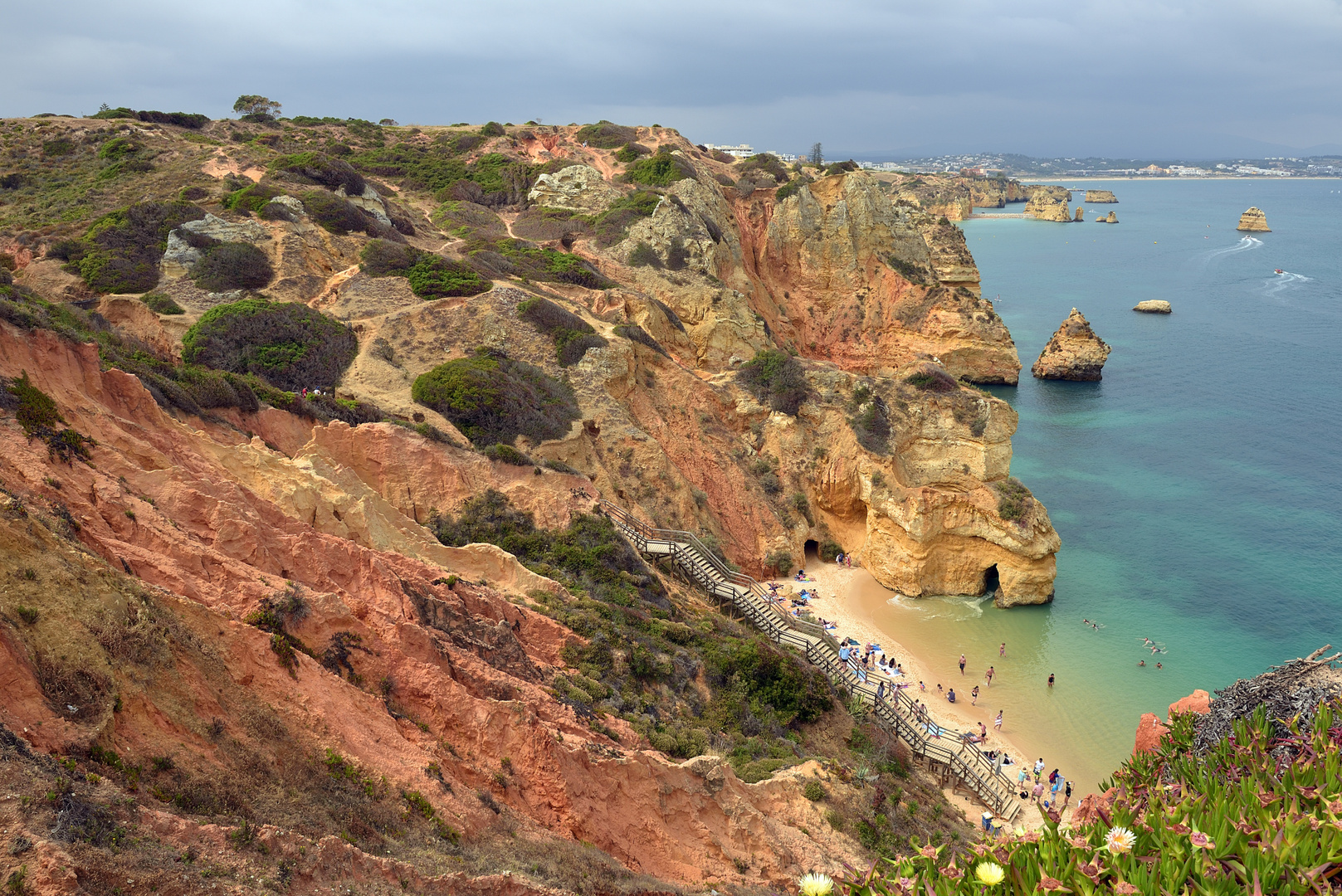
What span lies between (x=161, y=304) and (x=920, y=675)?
3326cm

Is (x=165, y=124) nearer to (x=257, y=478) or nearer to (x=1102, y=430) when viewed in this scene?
(x=257, y=478)

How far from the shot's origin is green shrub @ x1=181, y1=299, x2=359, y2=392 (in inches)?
1212

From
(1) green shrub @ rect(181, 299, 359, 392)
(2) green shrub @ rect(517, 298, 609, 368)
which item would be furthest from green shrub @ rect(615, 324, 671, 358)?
(1) green shrub @ rect(181, 299, 359, 392)

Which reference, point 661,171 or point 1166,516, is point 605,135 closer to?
point 661,171

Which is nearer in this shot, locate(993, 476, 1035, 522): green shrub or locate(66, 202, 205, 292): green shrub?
locate(66, 202, 205, 292): green shrub

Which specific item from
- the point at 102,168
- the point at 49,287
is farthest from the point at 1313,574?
the point at 102,168

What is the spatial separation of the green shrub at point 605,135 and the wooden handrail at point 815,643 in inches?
2048

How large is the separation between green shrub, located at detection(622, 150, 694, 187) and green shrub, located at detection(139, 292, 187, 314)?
3680 centimetres

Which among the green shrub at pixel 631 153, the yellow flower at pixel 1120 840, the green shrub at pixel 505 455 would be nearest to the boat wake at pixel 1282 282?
the green shrub at pixel 631 153

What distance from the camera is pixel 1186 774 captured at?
336 inches

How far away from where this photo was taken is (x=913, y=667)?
31594 millimetres

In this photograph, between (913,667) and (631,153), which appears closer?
(913,667)

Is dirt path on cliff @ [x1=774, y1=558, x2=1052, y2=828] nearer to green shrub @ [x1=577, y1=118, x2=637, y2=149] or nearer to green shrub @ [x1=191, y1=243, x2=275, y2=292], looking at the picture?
green shrub @ [x1=191, y1=243, x2=275, y2=292]

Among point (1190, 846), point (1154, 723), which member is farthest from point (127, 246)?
point (1190, 846)
